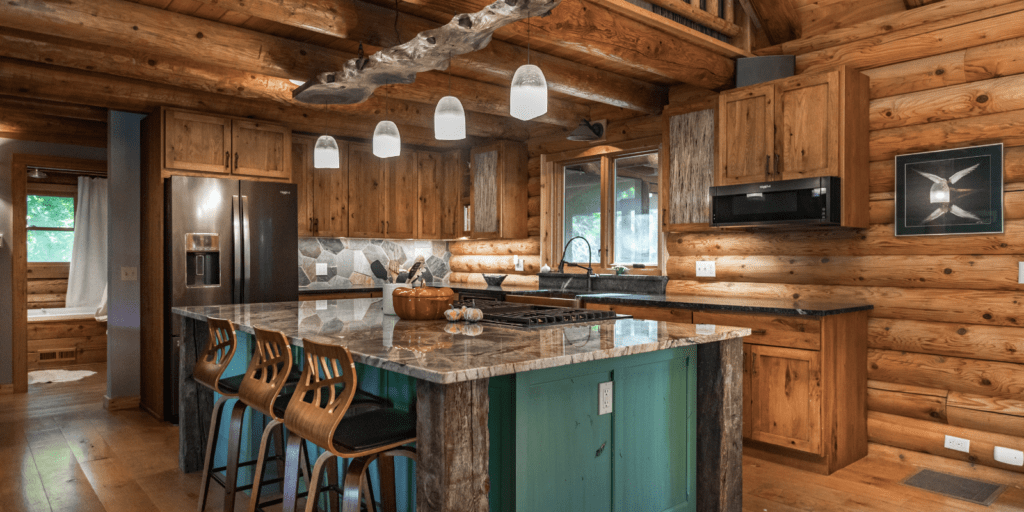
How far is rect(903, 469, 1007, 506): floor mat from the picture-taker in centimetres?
312

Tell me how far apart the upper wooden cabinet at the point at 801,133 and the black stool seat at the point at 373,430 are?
278 centimetres

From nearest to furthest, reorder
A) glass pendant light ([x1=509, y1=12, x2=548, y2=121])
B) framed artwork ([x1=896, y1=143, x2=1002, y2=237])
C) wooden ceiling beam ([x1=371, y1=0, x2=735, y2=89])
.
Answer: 1. glass pendant light ([x1=509, y1=12, x2=548, y2=121])
2. wooden ceiling beam ([x1=371, y1=0, x2=735, y2=89])
3. framed artwork ([x1=896, y1=143, x2=1002, y2=237])

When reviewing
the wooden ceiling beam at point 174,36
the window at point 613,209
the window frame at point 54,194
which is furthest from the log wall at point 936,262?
the window frame at point 54,194

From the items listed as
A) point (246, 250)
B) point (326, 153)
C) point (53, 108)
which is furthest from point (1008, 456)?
point (53, 108)

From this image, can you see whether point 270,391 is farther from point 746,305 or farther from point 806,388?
point 806,388

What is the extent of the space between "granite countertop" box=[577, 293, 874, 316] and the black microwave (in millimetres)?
478

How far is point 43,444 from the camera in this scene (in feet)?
13.4

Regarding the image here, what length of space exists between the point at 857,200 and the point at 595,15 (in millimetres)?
1865

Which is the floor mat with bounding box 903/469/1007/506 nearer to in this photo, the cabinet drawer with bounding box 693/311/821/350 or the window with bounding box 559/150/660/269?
the cabinet drawer with bounding box 693/311/821/350

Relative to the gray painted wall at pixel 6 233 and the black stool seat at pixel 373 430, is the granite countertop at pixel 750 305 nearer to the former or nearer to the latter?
the black stool seat at pixel 373 430

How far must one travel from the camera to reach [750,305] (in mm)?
3676

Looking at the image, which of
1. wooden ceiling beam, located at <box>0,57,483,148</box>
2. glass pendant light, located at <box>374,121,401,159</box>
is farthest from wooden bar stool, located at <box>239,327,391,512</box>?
wooden ceiling beam, located at <box>0,57,483,148</box>

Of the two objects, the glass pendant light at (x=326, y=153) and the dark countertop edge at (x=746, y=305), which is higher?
the glass pendant light at (x=326, y=153)

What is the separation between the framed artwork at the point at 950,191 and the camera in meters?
3.42
